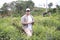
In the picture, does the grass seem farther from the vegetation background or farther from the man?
the man

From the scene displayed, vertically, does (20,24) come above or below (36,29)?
above

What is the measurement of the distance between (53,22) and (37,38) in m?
1.33

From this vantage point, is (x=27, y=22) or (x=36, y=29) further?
(x=36, y=29)

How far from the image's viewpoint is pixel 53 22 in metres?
5.96

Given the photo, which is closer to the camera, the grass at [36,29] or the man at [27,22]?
the grass at [36,29]

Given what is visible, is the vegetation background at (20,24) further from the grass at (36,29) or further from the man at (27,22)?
the man at (27,22)

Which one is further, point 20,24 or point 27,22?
point 20,24

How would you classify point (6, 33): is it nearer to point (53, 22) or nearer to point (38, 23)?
point (38, 23)

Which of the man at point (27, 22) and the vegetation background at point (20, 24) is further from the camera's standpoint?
the man at point (27, 22)

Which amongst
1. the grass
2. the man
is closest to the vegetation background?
the grass

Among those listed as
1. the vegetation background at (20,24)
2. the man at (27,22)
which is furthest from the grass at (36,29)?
the man at (27,22)

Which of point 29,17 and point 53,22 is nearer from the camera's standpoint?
point 29,17

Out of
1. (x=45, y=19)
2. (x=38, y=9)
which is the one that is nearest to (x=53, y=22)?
(x=45, y=19)

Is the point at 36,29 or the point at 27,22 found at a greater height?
the point at 27,22
